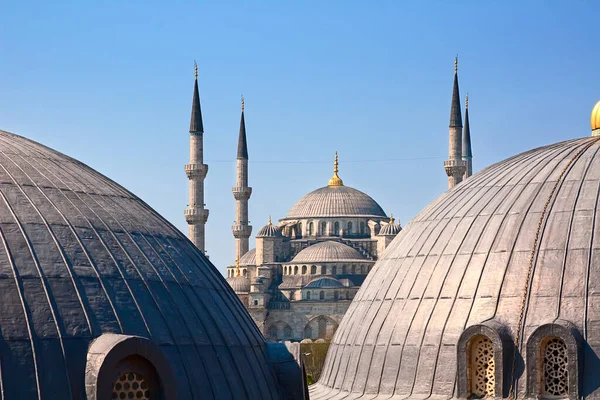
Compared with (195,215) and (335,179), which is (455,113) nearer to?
(195,215)

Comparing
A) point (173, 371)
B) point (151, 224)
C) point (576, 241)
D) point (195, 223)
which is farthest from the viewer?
point (195, 223)

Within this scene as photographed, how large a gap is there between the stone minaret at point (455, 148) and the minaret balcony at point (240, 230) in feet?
107

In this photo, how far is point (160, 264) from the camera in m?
13.2

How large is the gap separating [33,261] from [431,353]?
7862 mm

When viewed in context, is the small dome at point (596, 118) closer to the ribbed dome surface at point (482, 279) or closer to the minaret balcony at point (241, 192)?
the ribbed dome surface at point (482, 279)

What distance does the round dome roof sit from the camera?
115062 mm

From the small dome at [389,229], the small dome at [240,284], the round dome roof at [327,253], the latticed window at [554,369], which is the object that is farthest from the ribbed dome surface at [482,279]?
the round dome roof at [327,253]

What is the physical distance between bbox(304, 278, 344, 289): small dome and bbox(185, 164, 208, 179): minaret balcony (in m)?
36.2

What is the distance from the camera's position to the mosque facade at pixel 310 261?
10988 centimetres

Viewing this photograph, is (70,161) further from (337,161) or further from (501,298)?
(337,161)

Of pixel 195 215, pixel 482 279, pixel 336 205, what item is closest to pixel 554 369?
pixel 482 279

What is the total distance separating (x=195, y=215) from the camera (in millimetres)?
75625

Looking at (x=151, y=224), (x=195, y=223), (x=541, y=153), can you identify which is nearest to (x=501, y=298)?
(x=541, y=153)

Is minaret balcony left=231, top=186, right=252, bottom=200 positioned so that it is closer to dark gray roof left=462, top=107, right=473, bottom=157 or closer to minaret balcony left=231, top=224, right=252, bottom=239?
minaret balcony left=231, top=224, right=252, bottom=239
